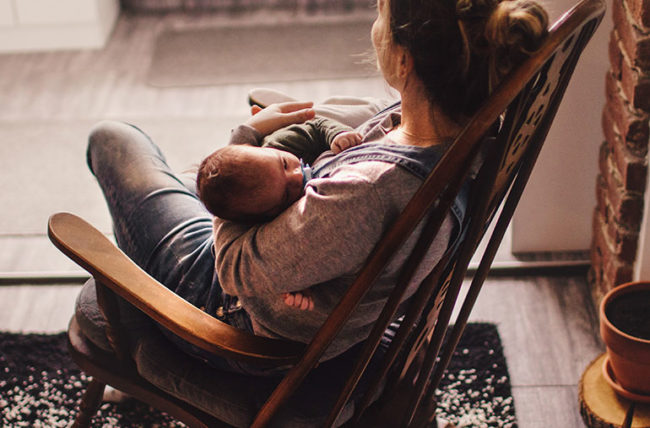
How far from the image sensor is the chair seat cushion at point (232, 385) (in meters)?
1.22

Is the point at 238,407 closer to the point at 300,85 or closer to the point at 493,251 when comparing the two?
the point at 493,251

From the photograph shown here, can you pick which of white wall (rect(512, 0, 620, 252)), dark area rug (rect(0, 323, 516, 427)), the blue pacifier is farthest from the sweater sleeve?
white wall (rect(512, 0, 620, 252))

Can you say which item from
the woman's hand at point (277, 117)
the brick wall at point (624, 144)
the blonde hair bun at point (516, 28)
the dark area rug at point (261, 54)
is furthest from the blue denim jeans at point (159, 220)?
the dark area rug at point (261, 54)

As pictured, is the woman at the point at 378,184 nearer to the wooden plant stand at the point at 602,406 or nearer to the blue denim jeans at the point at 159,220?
the blue denim jeans at the point at 159,220

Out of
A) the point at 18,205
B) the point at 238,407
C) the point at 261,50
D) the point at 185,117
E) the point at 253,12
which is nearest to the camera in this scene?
the point at 238,407

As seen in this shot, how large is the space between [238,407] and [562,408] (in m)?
0.87

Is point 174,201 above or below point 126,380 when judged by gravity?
above

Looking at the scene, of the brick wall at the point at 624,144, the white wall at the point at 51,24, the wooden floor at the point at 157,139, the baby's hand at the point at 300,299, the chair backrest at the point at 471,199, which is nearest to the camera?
the chair backrest at the point at 471,199

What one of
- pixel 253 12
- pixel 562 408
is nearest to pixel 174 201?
pixel 562 408

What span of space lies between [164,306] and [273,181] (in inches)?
9.5

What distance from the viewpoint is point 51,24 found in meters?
3.62

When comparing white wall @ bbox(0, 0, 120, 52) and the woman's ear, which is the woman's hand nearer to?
the woman's ear

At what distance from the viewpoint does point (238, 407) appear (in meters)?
1.24

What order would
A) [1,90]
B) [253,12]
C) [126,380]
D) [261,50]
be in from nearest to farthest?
[126,380]
[1,90]
[261,50]
[253,12]
